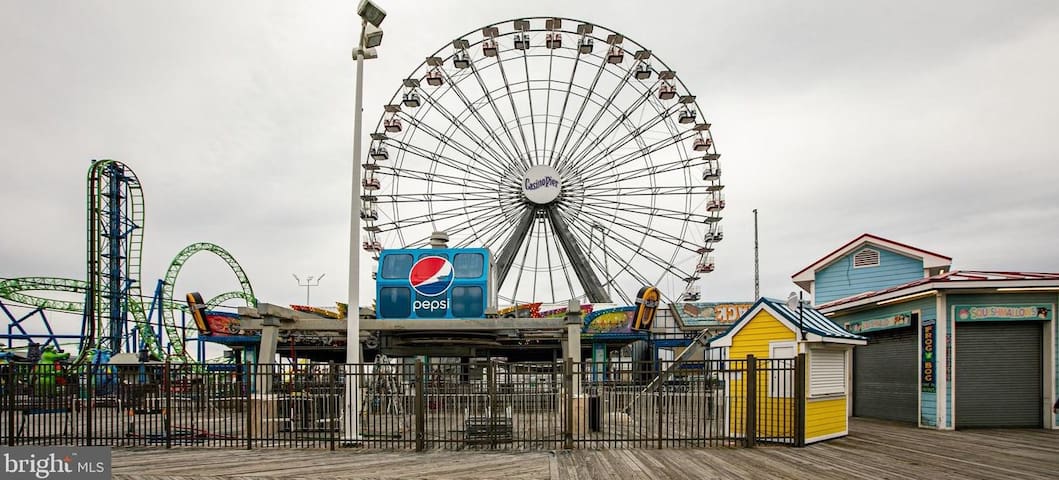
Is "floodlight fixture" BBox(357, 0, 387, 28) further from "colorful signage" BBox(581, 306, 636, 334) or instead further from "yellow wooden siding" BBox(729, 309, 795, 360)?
"colorful signage" BBox(581, 306, 636, 334)

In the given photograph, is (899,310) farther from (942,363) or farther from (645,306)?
(645,306)

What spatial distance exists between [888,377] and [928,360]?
2.22 m

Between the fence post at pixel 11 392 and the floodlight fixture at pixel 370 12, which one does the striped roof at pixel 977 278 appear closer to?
the floodlight fixture at pixel 370 12

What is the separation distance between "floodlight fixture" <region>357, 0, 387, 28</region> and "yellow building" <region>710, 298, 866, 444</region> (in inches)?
336

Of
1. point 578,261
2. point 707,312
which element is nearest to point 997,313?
point 578,261

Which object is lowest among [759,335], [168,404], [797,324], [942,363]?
[168,404]

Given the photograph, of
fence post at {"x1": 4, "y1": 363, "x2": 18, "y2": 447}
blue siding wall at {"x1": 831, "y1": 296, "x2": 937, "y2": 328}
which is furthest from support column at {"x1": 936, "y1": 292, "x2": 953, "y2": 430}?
fence post at {"x1": 4, "y1": 363, "x2": 18, "y2": 447}

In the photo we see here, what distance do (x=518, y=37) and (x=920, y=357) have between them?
64.6 ft

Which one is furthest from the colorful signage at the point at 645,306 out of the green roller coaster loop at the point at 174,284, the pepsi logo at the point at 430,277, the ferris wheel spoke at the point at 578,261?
the green roller coaster loop at the point at 174,284

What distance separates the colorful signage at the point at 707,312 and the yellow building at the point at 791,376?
62.3 ft

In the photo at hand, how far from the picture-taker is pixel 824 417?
1332cm

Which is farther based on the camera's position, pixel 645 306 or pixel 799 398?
pixel 645 306

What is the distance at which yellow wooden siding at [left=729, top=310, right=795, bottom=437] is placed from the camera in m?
13.0

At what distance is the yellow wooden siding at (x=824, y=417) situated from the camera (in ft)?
42.5
